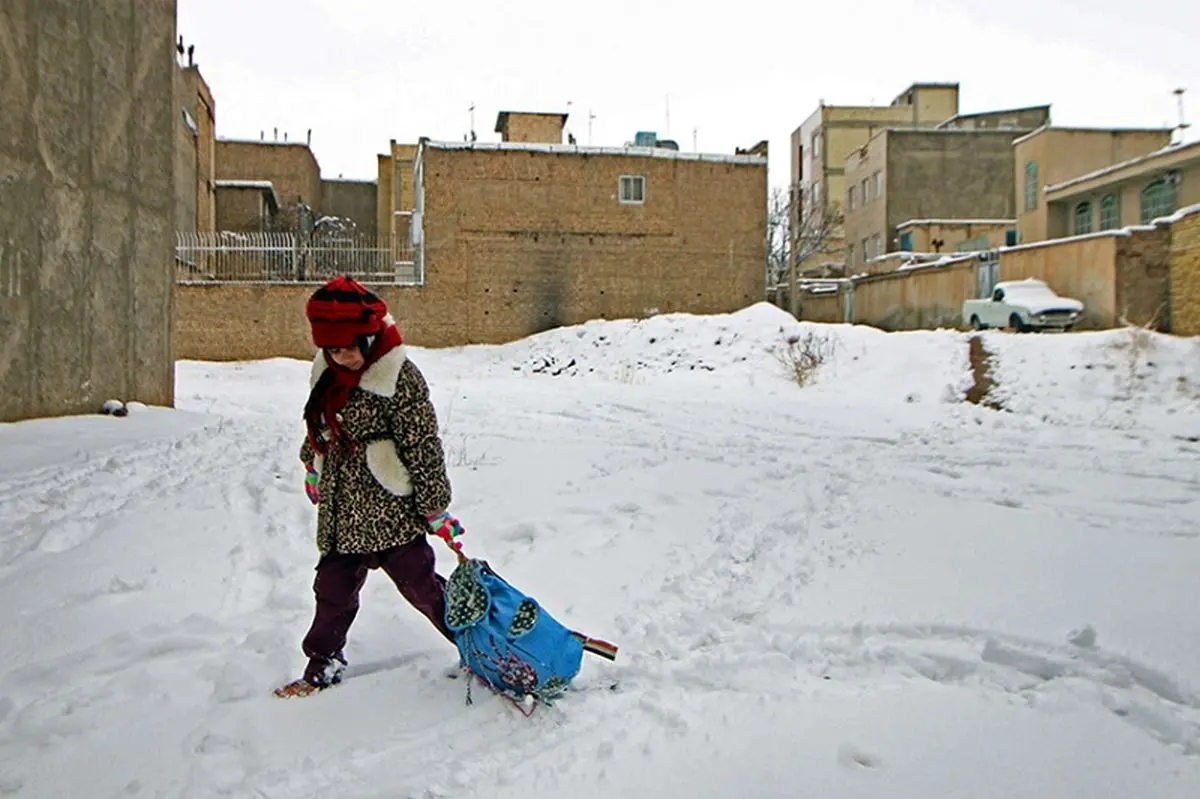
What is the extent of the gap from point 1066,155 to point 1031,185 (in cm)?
141

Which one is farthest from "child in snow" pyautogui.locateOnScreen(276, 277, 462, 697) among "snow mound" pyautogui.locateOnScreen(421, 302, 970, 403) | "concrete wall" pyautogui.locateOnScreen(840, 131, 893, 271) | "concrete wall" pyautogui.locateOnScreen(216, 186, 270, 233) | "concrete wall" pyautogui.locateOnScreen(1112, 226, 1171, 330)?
"concrete wall" pyautogui.locateOnScreen(840, 131, 893, 271)

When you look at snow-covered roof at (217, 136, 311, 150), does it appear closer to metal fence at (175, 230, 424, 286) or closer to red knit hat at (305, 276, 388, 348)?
metal fence at (175, 230, 424, 286)

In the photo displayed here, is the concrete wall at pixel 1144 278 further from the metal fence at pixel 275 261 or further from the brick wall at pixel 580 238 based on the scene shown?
the metal fence at pixel 275 261

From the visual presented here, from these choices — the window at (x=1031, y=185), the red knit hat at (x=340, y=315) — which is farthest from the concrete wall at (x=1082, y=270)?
the red knit hat at (x=340, y=315)

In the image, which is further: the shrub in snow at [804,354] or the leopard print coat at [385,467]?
the shrub in snow at [804,354]

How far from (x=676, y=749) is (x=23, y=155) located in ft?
26.8

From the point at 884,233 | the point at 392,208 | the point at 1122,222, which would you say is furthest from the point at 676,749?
the point at 884,233

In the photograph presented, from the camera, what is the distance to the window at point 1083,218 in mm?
29625

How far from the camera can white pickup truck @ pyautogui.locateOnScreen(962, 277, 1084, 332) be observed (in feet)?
60.5

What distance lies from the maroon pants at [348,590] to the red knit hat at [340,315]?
0.79m

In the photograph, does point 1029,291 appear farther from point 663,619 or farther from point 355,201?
point 355,201

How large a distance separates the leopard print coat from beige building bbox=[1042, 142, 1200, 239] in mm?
28021

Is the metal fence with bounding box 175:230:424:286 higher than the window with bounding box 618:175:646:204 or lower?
lower

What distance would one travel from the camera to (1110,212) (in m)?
28.6
